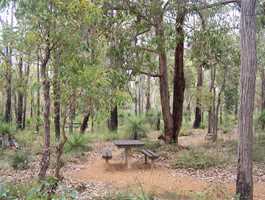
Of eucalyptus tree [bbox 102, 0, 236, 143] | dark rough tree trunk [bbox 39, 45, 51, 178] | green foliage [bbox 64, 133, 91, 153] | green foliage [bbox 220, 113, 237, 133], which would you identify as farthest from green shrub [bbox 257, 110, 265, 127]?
dark rough tree trunk [bbox 39, 45, 51, 178]

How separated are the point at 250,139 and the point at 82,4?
3.47m

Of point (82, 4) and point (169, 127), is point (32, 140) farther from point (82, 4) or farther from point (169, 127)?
point (82, 4)

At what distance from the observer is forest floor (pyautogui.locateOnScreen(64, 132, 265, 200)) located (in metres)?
7.61

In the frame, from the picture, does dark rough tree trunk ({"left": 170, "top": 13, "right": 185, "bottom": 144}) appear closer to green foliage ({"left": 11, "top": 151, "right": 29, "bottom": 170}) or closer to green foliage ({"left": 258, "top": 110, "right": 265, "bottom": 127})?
green foliage ({"left": 258, "top": 110, "right": 265, "bottom": 127})

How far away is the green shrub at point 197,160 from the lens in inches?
382

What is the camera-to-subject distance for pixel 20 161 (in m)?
9.30

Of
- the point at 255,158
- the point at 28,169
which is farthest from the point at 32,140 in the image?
the point at 255,158

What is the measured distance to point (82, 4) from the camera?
5812mm

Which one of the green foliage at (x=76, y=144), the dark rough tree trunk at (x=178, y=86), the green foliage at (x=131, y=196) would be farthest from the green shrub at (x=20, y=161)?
the dark rough tree trunk at (x=178, y=86)

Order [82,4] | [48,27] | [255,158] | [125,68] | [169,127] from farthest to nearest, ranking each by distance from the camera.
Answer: [169,127]
[125,68]
[255,158]
[48,27]
[82,4]

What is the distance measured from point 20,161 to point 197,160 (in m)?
4.59

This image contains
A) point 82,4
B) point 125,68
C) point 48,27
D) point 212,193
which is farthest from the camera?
point 125,68

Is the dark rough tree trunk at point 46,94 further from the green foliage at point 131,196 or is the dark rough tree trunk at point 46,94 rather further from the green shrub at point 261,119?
the green shrub at point 261,119

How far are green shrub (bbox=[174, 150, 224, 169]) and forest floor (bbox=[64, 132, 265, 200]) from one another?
8.7 inches
